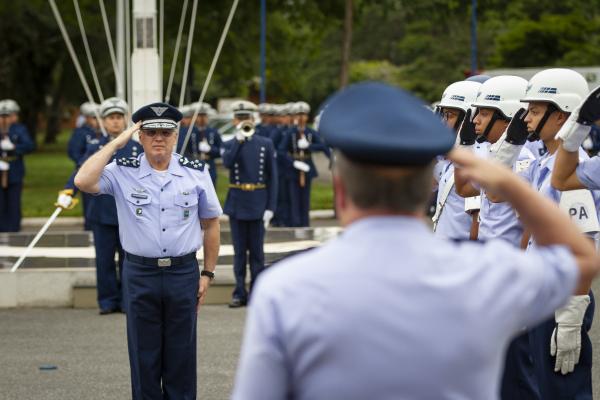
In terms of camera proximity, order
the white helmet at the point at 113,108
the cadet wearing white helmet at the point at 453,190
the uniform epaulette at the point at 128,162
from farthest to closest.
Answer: the white helmet at the point at 113,108 < the cadet wearing white helmet at the point at 453,190 < the uniform epaulette at the point at 128,162

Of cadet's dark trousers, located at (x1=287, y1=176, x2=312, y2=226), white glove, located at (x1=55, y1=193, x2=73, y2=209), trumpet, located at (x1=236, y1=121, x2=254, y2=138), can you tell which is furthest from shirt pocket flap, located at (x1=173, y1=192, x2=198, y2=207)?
cadet's dark trousers, located at (x1=287, y1=176, x2=312, y2=226)

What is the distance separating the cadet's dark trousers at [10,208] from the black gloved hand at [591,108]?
625 inches

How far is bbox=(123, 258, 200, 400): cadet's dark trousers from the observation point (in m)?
6.89

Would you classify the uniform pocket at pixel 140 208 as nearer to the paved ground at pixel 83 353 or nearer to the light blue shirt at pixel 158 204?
the light blue shirt at pixel 158 204

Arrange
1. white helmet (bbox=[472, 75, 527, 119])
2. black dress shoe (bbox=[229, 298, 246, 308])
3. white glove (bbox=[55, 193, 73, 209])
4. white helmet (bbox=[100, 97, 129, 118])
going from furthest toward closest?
black dress shoe (bbox=[229, 298, 246, 308])
white helmet (bbox=[100, 97, 129, 118])
white glove (bbox=[55, 193, 73, 209])
white helmet (bbox=[472, 75, 527, 119])

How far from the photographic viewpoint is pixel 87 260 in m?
13.3

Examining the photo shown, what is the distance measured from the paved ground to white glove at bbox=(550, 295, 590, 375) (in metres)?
2.16

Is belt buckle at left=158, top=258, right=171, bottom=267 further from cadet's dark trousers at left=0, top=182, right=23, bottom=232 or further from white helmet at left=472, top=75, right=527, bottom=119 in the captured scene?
cadet's dark trousers at left=0, top=182, right=23, bottom=232

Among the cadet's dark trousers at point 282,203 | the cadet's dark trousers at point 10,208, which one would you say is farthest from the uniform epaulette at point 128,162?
the cadet's dark trousers at point 282,203

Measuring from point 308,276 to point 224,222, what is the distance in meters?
18.2

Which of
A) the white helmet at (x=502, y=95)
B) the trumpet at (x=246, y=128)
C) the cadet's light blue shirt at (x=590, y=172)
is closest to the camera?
the cadet's light blue shirt at (x=590, y=172)

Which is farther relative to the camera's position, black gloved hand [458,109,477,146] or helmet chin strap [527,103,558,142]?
black gloved hand [458,109,477,146]

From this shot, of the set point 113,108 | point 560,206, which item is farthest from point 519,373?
point 113,108

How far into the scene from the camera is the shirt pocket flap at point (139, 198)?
691cm
